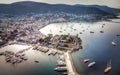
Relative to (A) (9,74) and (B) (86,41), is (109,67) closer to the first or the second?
(B) (86,41)

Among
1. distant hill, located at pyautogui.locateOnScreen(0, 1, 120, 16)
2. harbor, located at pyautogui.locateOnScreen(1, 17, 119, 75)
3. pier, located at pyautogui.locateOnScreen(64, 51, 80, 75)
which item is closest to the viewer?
pier, located at pyautogui.locateOnScreen(64, 51, 80, 75)

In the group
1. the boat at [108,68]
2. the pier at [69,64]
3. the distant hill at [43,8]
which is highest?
the distant hill at [43,8]

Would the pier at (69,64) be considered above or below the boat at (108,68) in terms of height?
above

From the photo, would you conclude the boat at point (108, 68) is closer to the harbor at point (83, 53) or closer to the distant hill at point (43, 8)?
the harbor at point (83, 53)

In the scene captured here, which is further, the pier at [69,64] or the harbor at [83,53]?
the harbor at [83,53]

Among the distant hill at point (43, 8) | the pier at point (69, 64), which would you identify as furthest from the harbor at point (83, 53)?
the distant hill at point (43, 8)

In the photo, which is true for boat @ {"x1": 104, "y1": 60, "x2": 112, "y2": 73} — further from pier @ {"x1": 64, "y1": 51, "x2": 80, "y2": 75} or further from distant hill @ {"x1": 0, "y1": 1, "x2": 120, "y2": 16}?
distant hill @ {"x1": 0, "y1": 1, "x2": 120, "y2": 16}

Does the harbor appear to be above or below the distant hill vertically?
below

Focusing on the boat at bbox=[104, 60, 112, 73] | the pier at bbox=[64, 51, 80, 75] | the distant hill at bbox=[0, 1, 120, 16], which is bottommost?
the boat at bbox=[104, 60, 112, 73]

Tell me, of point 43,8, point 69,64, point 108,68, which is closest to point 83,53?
point 69,64

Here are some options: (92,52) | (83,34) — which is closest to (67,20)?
(83,34)

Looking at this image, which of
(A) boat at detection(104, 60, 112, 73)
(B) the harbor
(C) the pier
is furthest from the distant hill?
(A) boat at detection(104, 60, 112, 73)
